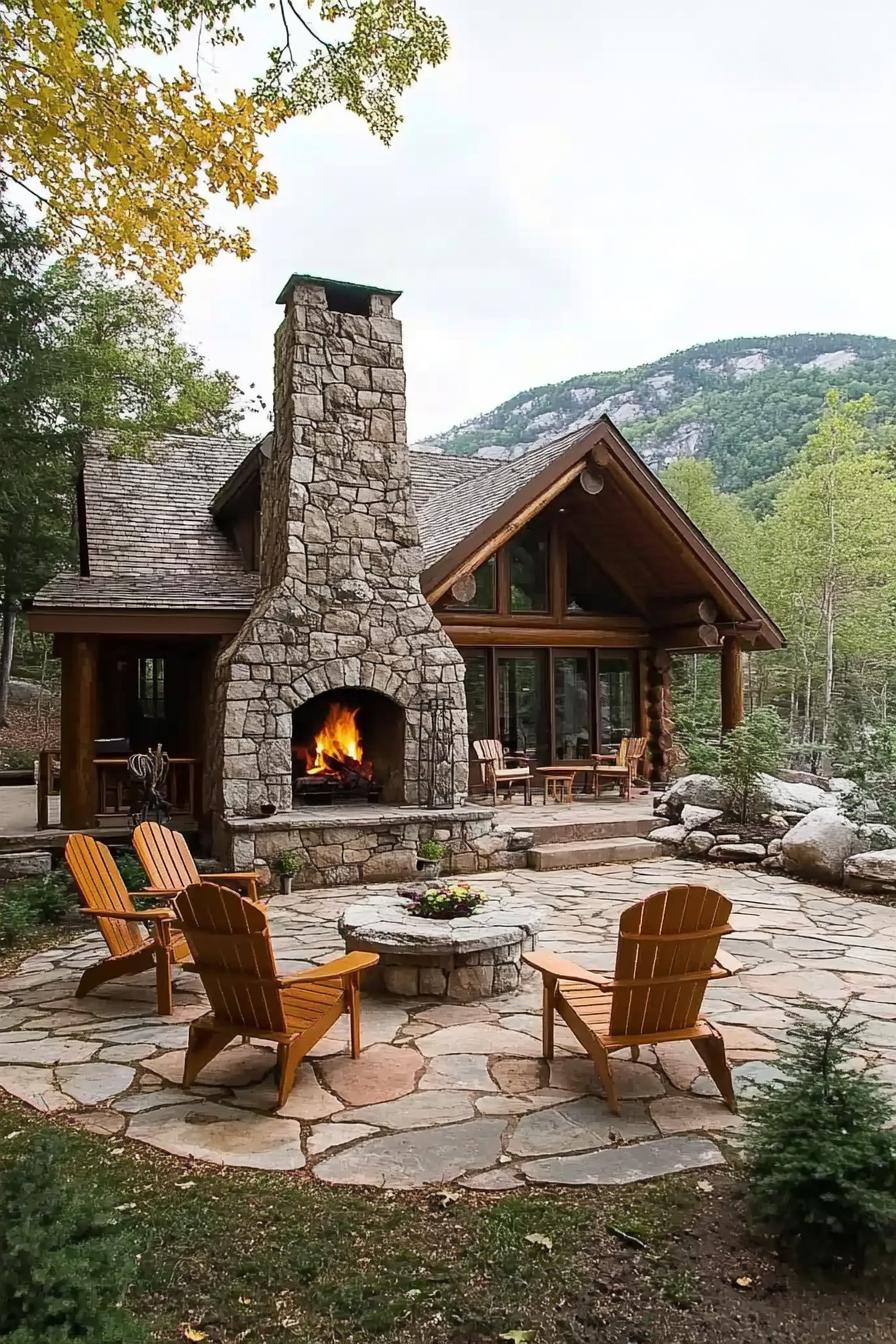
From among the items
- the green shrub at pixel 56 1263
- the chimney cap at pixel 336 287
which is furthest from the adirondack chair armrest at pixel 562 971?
the chimney cap at pixel 336 287

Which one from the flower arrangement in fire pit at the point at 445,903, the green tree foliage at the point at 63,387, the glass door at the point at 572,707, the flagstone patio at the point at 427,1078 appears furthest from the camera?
the green tree foliage at the point at 63,387

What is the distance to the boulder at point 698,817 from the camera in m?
10.5

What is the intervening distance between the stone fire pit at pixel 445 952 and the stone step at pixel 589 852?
13.8 feet

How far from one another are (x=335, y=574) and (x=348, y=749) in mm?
2246

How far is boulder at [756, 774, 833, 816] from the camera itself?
10.4m

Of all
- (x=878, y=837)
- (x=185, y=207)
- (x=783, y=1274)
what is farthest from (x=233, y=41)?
(x=878, y=837)

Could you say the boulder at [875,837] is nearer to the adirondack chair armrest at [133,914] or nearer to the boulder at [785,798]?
the boulder at [785,798]

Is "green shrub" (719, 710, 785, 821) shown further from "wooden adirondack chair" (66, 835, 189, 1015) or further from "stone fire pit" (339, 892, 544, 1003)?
"wooden adirondack chair" (66, 835, 189, 1015)

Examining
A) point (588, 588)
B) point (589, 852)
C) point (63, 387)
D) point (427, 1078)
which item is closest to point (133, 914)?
point (427, 1078)

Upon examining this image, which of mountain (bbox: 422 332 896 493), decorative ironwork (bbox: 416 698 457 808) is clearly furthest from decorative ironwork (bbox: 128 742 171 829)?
mountain (bbox: 422 332 896 493)

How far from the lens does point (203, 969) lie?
4148 mm

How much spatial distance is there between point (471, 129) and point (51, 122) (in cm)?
634

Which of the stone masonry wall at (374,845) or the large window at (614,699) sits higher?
the large window at (614,699)

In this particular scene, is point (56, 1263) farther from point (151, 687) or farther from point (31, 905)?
point (151, 687)
